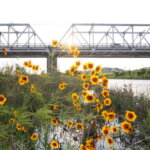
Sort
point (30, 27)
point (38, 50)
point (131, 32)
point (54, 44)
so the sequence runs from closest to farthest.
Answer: point (54, 44) → point (38, 50) → point (30, 27) → point (131, 32)

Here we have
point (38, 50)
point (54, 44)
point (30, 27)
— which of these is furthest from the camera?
point (30, 27)

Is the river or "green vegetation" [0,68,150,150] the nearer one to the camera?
"green vegetation" [0,68,150,150]

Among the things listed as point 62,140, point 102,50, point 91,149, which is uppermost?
point 102,50

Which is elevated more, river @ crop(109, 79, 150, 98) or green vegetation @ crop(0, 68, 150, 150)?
river @ crop(109, 79, 150, 98)

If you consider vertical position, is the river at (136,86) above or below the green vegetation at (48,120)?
above

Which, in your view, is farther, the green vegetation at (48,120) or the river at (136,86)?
the river at (136,86)

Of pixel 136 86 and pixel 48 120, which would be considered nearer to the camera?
pixel 48 120

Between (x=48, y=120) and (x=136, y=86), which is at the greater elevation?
(x=136, y=86)

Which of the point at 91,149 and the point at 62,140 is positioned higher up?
the point at 91,149

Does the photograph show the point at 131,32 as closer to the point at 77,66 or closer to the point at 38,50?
the point at 38,50

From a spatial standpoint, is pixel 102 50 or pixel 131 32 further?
pixel 131 32

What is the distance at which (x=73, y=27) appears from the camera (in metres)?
25.0

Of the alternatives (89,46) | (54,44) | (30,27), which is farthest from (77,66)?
(30,27)

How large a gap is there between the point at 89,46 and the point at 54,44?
72.1ft
